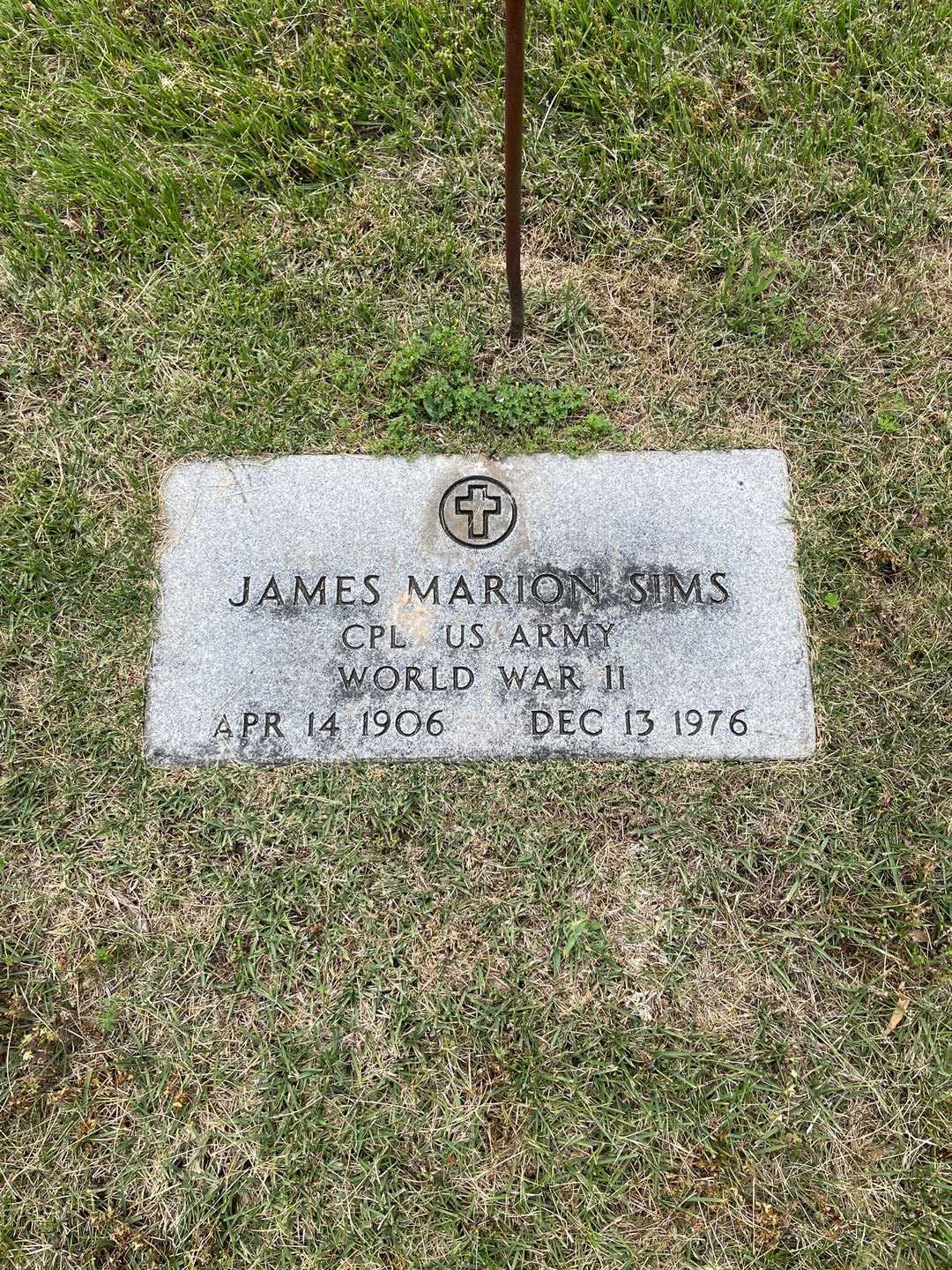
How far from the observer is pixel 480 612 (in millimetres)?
2330

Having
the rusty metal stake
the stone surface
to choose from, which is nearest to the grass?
the stone surface

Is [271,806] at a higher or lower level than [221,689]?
lower

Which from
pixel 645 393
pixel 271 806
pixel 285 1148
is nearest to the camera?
pixel 285 1148

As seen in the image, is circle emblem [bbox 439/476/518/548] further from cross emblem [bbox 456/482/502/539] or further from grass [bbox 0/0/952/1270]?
grass [bbox 0/0/952/1270]

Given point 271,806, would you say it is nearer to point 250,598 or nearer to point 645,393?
point 250,598

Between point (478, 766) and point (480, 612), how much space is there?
41 cm

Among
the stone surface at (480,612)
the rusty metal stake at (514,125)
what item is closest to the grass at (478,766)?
the stone surface at (480,612)

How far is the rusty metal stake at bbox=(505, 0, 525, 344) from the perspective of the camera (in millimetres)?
1498

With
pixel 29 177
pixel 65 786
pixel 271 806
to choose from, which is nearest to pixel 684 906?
pixel 271 806

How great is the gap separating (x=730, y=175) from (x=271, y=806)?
2271 millimetres

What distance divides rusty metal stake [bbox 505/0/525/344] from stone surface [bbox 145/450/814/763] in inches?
19.8

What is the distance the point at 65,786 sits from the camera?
235cm

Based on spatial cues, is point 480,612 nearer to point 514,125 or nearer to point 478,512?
point 478,512

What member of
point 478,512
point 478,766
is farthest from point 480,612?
point 478,766
